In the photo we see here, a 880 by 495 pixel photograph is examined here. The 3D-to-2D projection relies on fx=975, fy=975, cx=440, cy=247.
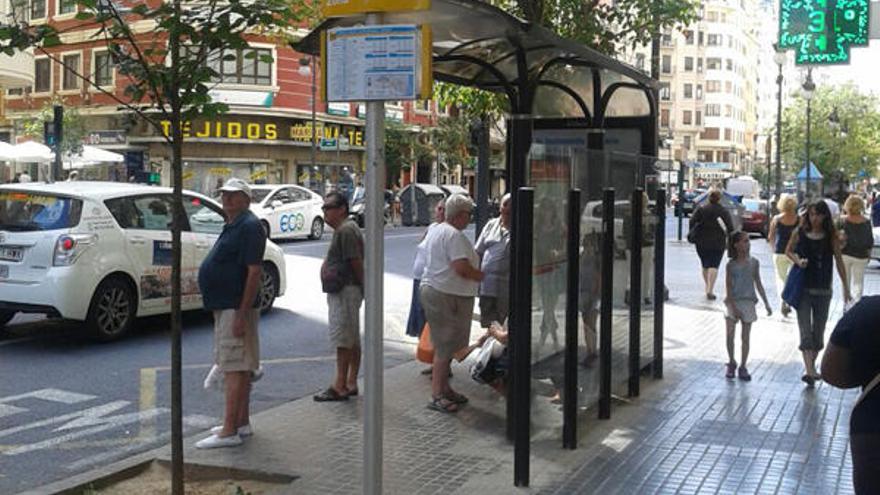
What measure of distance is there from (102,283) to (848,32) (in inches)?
337

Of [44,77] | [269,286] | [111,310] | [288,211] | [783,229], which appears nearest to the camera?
[111,310]

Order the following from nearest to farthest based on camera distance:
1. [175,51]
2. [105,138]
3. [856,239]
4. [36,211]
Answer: [175,51] < [36,211] < [856,239] < [105,138]

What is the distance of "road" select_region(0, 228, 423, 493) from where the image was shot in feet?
22.1

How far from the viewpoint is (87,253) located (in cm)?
1023

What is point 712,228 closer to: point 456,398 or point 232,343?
point 456,398

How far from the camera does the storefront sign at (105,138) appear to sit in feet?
139

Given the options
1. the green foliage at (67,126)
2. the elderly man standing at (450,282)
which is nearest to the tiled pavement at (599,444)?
the elderly man standing at (450,282)

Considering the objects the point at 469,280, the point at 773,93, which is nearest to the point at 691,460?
the point at 469,280

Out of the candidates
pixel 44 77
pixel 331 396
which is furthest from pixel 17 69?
pixel 44 77

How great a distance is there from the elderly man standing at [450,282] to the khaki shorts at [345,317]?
67 cm

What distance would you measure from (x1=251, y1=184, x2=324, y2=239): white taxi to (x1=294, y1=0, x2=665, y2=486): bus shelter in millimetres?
17197

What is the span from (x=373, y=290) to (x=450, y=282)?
303cm

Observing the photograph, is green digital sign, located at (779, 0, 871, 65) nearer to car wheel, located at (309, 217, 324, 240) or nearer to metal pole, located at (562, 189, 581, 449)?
metal pole, located at (562, 189, 581, 449)

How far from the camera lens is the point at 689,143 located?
113312mm
